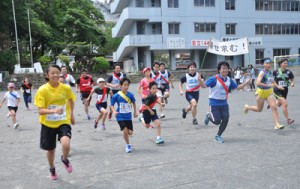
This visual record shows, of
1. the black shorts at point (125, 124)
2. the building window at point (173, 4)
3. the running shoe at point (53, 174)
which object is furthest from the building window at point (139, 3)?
the running shoe at point (53, 174)

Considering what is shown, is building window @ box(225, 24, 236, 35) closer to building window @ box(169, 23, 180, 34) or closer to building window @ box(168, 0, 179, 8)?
building window @ box(169, 23, 180, 34)

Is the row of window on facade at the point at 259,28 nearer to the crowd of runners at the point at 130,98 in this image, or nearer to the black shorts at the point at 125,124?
the crowd of runners at the point at 130,98

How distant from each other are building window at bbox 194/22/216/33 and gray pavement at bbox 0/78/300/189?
1173 inches

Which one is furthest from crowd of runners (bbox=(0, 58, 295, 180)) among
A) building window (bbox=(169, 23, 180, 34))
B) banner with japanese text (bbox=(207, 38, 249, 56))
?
building window (bbox=(169, 23, 180, 34))

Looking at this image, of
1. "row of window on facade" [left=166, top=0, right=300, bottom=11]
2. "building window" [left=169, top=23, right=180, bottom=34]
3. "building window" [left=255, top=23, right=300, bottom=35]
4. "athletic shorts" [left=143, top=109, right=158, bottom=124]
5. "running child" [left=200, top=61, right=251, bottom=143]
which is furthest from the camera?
"building window" [left=255, top=23, right=300, bottom=35]

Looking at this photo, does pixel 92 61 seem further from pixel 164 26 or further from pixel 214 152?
pixel 214 152

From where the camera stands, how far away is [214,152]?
20.0ft

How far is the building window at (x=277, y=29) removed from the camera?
4069 cm

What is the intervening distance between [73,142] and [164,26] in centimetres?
3032

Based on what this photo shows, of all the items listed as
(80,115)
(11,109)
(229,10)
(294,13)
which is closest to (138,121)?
(80,115)

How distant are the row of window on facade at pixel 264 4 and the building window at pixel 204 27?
2.21 meters

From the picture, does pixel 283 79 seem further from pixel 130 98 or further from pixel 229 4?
pixel 229 4

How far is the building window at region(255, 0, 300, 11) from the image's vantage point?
40375mm

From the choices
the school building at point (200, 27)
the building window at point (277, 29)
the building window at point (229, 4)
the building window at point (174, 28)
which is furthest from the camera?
the building window at point (277, 29)
